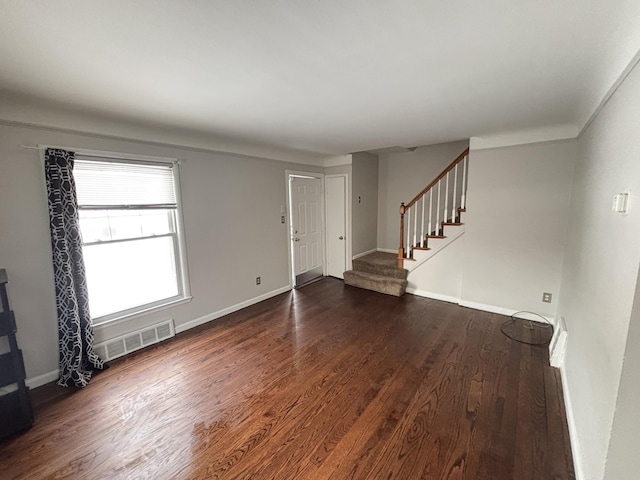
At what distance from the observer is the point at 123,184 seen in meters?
2.68

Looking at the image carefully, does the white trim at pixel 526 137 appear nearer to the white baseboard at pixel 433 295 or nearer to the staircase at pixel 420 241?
the staircase at pixel 420 241

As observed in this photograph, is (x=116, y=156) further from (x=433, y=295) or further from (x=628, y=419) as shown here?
(x=433, y=295)

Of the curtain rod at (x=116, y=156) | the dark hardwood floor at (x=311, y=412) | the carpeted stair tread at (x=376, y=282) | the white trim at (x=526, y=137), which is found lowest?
the dark hardwood floor at (x=311, y=412)

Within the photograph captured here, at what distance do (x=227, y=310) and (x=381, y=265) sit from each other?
2.60 metres

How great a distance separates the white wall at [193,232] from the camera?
214 centimetres

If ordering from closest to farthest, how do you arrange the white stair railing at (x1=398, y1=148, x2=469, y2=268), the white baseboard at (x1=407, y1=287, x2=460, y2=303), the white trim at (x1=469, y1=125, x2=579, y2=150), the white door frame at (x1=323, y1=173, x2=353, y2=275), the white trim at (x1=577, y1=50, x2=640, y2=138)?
the white trim at (x1=577, y1=50, x2=640, y2=138) < the white trim at (x1=469, y1=125, x2=579, y2=150) < the white stair railing at (x1=398, y1=148, x2=469, y2=268) < the white baseboard at (x1=407, y1=287, x2=460, y2=303) < the white door frame at (x1=323, y1=173, x2=353, y2=275)

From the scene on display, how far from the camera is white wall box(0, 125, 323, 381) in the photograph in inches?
84.3

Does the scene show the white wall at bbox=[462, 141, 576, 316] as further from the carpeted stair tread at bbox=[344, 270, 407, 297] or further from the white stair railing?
the carpeted stair tread at bbox=[344, 270, 407, 297]

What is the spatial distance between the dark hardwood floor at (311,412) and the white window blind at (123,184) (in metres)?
1.59

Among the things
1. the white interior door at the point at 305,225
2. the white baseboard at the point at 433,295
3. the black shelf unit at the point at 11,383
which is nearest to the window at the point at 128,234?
the black shelf unit at the point at 11,383

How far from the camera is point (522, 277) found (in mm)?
3363

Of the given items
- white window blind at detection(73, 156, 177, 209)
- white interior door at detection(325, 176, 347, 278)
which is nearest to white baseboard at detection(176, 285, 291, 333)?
white interior door at detection(325, 176, 347, 278)

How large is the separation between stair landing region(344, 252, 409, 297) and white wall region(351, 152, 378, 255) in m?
0.37

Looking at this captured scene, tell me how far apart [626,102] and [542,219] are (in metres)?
2.13
